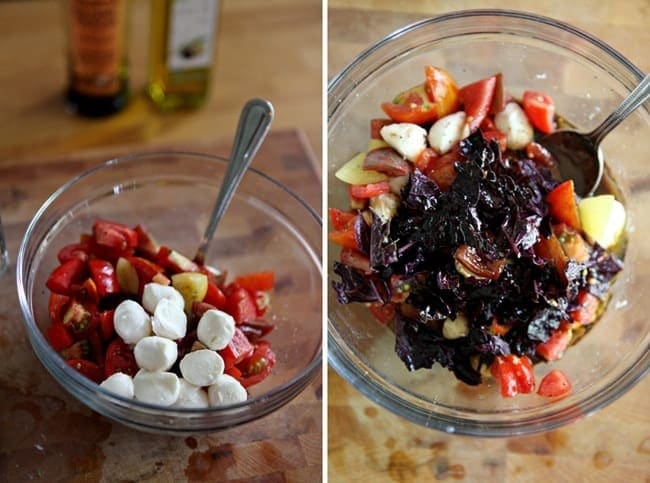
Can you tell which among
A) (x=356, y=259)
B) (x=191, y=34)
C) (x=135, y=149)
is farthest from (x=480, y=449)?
(x=191, y=34)

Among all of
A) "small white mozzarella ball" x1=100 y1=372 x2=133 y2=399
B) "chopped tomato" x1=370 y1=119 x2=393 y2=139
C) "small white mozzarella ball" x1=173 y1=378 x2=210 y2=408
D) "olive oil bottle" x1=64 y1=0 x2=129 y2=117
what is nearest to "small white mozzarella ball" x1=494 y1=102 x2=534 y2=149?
"chopped tomato" x1=370 y1=119 x2=393 y2=139

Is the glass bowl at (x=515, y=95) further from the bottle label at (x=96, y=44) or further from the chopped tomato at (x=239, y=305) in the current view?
the bottle label at (x=96, y=44)

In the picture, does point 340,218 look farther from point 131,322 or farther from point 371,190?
point 131,322

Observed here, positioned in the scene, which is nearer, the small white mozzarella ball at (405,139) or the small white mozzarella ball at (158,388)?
the small white mozzarella ball at (158,388)

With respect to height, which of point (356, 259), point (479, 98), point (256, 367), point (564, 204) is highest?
point (479, 98)

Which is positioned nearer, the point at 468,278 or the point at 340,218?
the point at 468,278

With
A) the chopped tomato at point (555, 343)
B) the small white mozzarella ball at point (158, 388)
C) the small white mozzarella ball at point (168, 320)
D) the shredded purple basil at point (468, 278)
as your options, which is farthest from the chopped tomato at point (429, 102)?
the small white mozzarella ball at point (158, 388)
